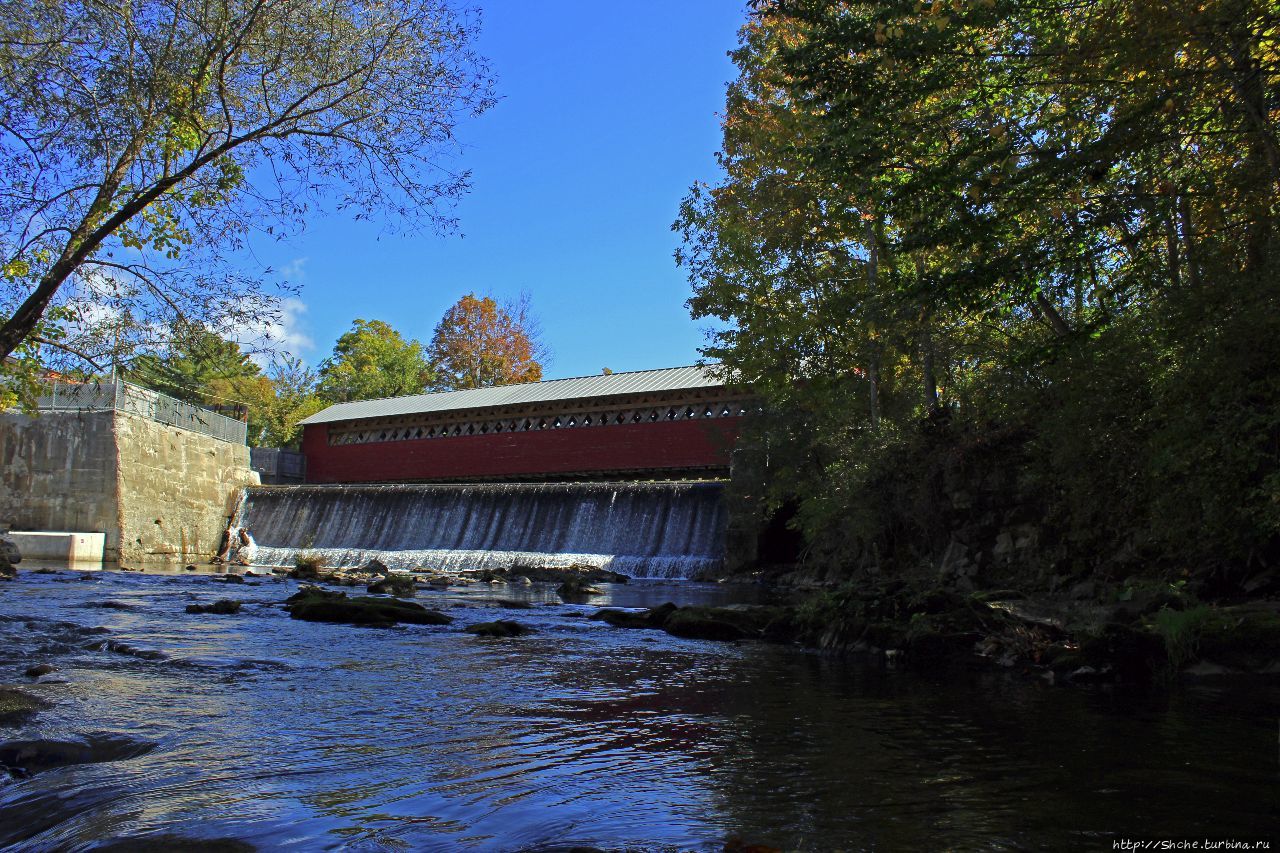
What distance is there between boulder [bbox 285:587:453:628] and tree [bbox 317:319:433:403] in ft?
119

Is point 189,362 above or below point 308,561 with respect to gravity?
above

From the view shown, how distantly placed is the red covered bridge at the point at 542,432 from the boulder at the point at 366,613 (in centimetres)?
1327

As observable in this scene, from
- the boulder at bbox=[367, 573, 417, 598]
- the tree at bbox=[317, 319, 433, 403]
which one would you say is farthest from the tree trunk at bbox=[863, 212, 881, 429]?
the tree at bbox=[317, 319, 433, 403]

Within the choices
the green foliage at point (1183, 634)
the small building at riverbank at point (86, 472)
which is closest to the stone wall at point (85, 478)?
the small building at riverbank at point (86, 472)

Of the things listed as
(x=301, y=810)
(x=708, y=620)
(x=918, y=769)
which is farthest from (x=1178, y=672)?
(x=301, y=810)

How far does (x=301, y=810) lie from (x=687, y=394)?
23311 mm

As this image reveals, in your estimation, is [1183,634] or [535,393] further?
[535,393]

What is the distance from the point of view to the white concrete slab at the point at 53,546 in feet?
73.6

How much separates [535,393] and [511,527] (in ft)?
26.2

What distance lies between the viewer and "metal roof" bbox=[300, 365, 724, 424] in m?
26.9

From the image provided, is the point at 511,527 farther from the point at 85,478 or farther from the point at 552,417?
the point at 85,478

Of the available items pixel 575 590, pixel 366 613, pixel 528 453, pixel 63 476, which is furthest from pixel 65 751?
pixel 528 453

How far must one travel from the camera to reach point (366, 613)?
390 inches

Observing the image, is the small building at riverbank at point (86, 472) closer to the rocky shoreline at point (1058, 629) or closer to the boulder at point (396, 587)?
the boulder at point (396, 587)
